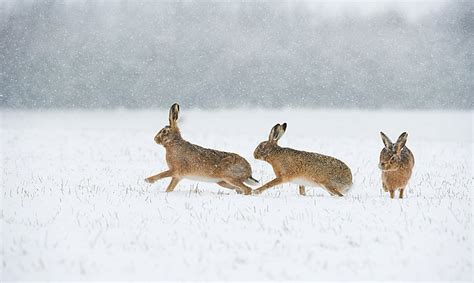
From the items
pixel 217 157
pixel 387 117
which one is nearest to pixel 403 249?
pixel 217 157

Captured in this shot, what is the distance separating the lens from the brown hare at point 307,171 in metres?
9.88

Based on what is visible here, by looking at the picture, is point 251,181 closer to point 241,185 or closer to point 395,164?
point 241,185

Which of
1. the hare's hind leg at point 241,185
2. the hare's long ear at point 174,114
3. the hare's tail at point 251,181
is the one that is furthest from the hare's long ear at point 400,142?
the hare's long ear at point 174,114

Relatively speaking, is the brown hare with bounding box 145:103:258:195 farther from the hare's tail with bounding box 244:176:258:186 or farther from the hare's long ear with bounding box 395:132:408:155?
the hare's long ear with bounding box 395:132:408:155

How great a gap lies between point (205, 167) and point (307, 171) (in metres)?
1.70

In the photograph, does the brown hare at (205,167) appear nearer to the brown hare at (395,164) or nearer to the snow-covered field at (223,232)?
the snow-covered field at (223,232)

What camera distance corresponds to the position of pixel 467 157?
19.2m

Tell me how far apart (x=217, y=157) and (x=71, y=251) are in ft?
13.6

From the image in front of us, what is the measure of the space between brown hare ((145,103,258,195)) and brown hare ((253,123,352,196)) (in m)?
0.36

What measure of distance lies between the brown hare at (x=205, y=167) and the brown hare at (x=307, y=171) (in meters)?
0.36

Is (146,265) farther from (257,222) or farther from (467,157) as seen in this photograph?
(467,157)

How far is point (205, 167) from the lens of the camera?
10008 millimetres

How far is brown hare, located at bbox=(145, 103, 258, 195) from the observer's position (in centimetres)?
999

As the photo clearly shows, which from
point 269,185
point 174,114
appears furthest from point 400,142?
point 174,114
